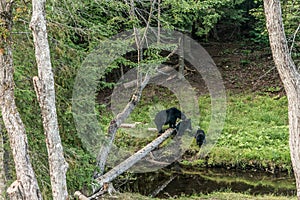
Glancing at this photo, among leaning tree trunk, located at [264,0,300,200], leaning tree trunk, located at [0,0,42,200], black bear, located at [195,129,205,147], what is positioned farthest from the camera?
black bear, located at [195,129,205,147]

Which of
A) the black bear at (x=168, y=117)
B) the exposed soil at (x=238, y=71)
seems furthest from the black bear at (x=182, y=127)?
the exposed soil at (x=238, y=71)

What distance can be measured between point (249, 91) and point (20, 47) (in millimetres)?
10485

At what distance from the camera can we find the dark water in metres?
8.38

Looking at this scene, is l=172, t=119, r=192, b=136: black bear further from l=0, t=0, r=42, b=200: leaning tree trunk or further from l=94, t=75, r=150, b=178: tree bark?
l=0, t=0, r=42, b=200: leaning tree trunk

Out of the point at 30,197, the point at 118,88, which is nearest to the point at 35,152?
the point at 30,197

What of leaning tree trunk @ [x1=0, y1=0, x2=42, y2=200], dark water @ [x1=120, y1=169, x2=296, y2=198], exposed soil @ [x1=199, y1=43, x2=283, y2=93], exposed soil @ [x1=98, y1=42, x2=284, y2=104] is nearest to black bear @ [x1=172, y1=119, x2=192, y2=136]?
dark water @ [x1=120, y1=169, x2=296, y2=198]

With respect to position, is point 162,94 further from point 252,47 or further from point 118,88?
point 252,47

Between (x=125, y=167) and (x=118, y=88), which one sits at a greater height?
(x=118, y=88)

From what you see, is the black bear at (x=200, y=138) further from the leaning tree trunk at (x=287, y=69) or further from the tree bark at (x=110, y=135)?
the leaning tree trunk at (x=287, y=69)

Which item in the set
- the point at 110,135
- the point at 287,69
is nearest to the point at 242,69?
the point at 110,135

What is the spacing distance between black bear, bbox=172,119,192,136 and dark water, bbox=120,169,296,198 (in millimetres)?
1249

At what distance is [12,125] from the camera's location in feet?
14.7

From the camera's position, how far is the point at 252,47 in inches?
726

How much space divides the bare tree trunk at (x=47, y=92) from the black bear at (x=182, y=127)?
6.49 m
